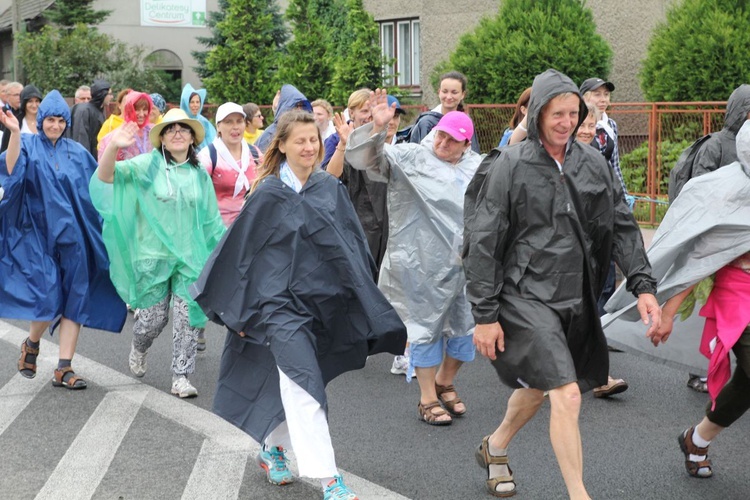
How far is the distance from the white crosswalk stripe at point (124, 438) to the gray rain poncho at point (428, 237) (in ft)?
4.23

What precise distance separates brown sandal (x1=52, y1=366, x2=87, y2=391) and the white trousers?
111 inches

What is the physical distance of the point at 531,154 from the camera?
4.59 meters

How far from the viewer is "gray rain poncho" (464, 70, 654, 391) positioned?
14.8 feet

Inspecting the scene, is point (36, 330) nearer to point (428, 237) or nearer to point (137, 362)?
point (137, 362)

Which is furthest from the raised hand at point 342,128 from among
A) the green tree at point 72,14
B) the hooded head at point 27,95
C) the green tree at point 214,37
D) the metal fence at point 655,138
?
the green tree at point 72,14

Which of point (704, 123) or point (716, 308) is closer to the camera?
point (716, 308)

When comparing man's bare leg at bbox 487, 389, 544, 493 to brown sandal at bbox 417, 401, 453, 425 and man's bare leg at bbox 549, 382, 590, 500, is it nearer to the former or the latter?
man's bare leg at bbox 549, 382, 590, 500

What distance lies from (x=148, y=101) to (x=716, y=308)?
6.10m

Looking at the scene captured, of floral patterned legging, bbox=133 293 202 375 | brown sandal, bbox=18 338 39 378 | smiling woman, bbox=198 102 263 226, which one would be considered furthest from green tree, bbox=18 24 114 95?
floral patterned legging, bbox=133 293 202 375

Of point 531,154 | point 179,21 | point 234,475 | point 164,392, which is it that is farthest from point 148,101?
point 179,21

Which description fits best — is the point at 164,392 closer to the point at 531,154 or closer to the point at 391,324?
the point at 391,324

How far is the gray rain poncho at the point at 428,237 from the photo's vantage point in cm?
629

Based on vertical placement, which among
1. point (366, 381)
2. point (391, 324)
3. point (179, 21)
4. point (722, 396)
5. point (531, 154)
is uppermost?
point (179, 21)

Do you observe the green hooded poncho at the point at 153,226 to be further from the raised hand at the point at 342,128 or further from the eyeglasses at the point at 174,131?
the raised hand at the point at 342,128
